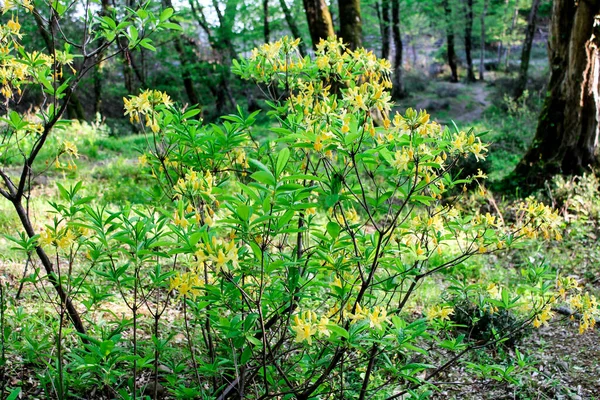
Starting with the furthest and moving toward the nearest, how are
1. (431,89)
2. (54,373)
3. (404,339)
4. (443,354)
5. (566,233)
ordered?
(431,89) → (566,233) → (443,354) → (54,373) → (404,339)

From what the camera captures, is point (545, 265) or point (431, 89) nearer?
point (545, 265)

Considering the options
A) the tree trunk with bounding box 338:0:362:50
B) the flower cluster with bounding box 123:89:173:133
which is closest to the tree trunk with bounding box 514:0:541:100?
the tree trunk with bounding box 338:0:362:50

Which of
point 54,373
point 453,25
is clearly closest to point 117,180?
point 54,373

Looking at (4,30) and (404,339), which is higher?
(4,30)

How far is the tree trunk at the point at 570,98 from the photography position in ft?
16.4

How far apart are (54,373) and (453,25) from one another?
20.5 meters

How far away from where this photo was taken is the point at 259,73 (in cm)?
207

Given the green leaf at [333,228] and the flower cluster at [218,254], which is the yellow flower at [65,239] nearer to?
the flower cluster at [218,254]

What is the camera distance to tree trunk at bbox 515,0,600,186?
5008 mm

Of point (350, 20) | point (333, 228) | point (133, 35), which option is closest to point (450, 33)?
point (350, 20)

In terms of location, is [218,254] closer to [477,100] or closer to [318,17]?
[318,17]

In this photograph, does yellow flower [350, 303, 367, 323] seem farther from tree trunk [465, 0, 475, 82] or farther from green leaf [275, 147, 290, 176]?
tree trunk [465, 0, 475, 82]

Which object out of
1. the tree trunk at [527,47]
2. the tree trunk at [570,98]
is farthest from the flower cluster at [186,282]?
the tree trunk at [527,47]

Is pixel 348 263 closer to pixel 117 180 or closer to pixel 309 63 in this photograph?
pixel 309 63
